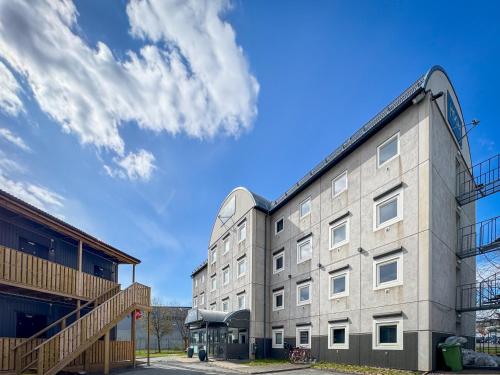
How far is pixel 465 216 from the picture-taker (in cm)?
2098

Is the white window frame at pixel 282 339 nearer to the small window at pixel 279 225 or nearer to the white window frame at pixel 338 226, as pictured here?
the small window at pixel 279 225

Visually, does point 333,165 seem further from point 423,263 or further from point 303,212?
point 423,263

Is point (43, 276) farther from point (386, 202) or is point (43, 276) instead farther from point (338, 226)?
point (386, 202)

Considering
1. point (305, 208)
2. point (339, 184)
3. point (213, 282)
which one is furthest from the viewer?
point (213, 282)

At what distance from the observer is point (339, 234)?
21406 mm

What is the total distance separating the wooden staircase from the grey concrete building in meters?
10.0

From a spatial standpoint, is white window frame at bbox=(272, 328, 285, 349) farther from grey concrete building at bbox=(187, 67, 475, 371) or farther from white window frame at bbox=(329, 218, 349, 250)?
white window frame at bbox=(329, 218, 349, 250)

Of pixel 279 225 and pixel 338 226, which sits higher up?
pixel 279 225

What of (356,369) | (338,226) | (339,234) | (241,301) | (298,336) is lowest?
(298,336)

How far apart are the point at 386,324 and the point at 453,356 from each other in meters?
2.81

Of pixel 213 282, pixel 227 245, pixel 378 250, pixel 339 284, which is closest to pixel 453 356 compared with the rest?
pixel 378 250

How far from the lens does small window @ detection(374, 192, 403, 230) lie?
17.4 metres

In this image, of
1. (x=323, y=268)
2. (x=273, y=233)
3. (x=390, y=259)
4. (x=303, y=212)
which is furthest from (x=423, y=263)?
(x=273, y=233)

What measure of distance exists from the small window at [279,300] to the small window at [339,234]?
6927mm
